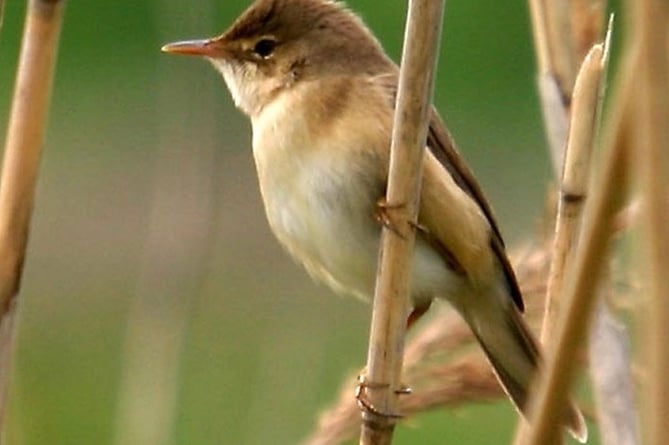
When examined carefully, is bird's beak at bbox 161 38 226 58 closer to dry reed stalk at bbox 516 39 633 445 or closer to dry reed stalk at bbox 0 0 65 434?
dry reed stalk at bbox 0 0 65 434

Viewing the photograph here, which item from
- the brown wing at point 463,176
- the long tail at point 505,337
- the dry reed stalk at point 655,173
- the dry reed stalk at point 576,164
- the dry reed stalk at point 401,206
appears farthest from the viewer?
the long tail at point 505,337

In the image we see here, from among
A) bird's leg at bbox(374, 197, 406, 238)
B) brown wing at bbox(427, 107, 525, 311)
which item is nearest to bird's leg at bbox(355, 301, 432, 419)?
bird's leg at bbox(374, 197, 406, 238)

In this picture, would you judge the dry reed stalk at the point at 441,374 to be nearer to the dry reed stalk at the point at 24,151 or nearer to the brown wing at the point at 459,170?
the brown wing at the point at 459,170

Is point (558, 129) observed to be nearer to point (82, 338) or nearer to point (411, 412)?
point (411, 412)

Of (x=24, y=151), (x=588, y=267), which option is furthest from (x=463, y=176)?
(x=588, y=267)

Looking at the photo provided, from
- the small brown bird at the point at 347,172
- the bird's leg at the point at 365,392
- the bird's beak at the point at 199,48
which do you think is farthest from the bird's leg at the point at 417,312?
the bird's beak at the point at 199,48

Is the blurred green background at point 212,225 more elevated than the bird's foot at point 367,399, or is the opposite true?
the bird's foot at point 367,399

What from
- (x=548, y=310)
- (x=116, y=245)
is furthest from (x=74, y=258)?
(x=548, y=310)
